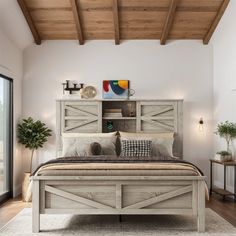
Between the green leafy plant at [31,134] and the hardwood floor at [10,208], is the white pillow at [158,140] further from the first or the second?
the hardwood floor at [10,208]

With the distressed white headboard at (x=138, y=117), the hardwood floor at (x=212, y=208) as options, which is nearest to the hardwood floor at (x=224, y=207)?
the hardwood floor at (x=212, y=208)

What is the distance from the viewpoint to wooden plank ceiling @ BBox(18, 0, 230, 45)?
633cm

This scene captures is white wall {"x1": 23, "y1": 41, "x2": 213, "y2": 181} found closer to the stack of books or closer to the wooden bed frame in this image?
the stack of books

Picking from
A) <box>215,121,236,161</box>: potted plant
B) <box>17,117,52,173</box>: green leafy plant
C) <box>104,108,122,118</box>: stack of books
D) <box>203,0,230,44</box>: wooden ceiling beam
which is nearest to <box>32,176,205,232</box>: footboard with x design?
<box>215,121,236,161</box>: potted plant

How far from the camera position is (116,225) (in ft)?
15.2

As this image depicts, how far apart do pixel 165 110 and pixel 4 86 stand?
301cm

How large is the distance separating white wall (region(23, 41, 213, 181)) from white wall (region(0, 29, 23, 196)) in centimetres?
28

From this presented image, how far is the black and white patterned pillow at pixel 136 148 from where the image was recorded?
6309 millimetres

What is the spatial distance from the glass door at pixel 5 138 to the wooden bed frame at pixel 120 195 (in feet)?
7.11

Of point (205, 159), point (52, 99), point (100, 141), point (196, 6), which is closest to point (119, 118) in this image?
point (100, 141)

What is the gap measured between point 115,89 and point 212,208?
2.99 meters

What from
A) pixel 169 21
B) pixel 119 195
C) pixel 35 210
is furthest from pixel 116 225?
pixel 169 21

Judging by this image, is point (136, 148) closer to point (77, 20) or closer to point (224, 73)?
point (224, 73)

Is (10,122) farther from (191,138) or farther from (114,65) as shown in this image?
(191,138)
